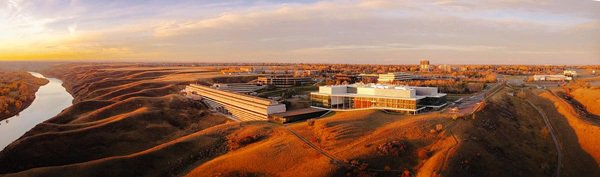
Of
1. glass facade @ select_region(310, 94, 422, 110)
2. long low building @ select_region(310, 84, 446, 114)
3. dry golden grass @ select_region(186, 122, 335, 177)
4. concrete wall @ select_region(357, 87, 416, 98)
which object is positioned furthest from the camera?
concrete wall @ select_region(357, 87, 416, 98)

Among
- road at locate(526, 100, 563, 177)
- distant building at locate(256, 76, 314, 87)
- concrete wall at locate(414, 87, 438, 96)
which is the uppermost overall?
concrete wall at locate(414, 87, 438, 96)

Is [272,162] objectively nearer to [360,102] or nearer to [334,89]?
[360,102]

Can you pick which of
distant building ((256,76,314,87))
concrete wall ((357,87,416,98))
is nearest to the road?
concrete wall ((357,87,416,98))

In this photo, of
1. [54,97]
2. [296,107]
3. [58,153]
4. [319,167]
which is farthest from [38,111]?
[319,167]

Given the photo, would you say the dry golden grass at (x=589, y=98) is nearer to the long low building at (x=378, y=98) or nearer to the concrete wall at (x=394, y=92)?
the long low building at (x=378, y=98)

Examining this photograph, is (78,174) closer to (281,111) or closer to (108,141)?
(108,141)

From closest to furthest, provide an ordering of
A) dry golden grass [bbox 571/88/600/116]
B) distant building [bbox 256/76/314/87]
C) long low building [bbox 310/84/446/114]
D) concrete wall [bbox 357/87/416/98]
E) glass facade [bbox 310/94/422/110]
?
1. glass facade [bbox 310/94/422/110]
2. long low building [bbox 310/84/446/114]
3. concrete wall [bbox 357/87/416/98]
4. dry golden grass [bbox 571/88/600/116]
5. distant building [bbox 256/76/314/87]

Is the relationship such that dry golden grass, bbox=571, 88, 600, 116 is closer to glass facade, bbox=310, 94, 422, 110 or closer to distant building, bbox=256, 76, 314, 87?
glass facade, bbox=310, 94, 422, 110

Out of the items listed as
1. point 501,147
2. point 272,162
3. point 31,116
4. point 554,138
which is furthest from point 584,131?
point 31,116
